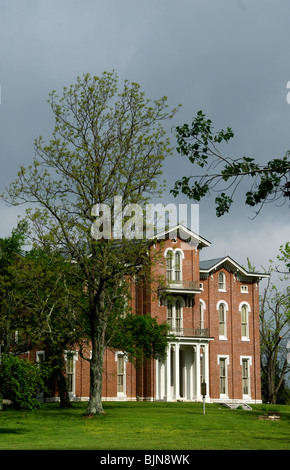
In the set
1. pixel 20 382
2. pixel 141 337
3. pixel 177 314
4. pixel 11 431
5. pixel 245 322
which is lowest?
pixel 11 431

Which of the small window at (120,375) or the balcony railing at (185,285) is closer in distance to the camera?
the small window at (120,375)

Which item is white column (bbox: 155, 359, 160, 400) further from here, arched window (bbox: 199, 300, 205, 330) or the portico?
arched window (bbox: 199, 300, 205, 330)

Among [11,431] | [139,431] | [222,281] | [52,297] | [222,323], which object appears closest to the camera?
[139,431]

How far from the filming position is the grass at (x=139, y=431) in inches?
859

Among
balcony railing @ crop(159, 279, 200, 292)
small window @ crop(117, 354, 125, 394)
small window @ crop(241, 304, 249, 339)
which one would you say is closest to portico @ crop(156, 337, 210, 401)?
small window @ crop(117, 354, 125, 394)

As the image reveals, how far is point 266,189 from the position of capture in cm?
1242

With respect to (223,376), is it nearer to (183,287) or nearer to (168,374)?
(168,374)

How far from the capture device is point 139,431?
1064 inches

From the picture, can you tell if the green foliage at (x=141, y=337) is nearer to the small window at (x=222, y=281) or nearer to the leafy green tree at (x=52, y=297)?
the leafy green tree at (x=52, y=297)

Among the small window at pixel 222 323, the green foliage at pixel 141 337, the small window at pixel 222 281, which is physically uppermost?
the small window at pixel 222 281

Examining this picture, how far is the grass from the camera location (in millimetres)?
21828

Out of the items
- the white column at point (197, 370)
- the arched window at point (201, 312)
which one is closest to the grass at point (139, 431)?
the white column at point (197, 370)

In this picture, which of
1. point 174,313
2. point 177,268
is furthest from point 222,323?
point 177,268

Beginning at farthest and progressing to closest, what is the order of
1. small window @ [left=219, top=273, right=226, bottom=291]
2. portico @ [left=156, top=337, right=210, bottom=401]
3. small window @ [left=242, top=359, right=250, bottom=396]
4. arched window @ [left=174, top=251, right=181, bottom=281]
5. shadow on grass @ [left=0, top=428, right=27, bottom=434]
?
small window @ [left=219, top=273, right=226, bottom=291] → small window @ [left=242, top=359, right=250, bottom=396] → arched window @ [left=174, top=251, right=181, bottom=281] → portico @ [left=156, top=337, right=210, bottom=401] → shadow on grass @ [left=0, top=428, right=27, bottom=434]
